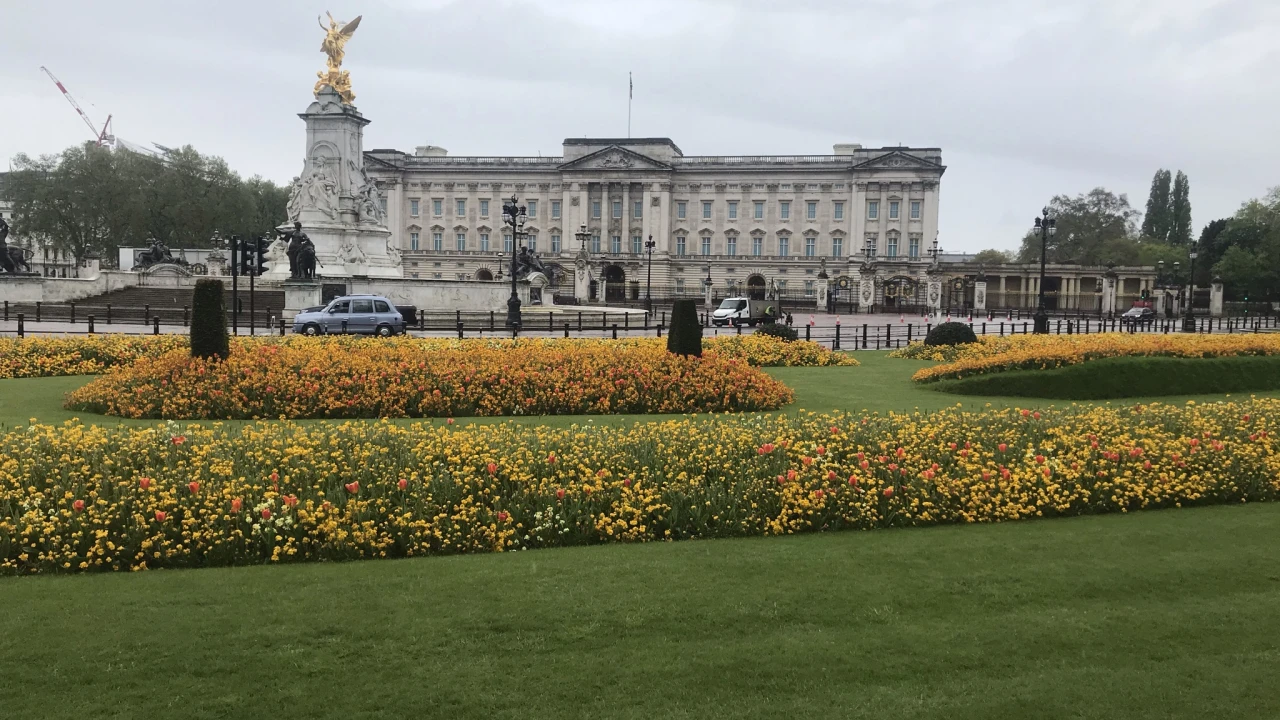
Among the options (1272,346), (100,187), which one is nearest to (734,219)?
(100,187)

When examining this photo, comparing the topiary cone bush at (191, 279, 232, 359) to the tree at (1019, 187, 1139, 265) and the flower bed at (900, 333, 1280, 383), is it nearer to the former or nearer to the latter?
the flower bed at (900, 333, 1280, 383)

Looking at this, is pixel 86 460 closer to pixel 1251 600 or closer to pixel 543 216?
pixel 1251 600

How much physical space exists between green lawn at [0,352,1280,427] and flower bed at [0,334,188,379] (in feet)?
3.37

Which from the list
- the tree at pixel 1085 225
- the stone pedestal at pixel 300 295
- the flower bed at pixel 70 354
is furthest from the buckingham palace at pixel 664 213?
the flower bed at pixel 70 354

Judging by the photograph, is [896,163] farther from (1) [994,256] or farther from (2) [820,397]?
(2) [820,397]

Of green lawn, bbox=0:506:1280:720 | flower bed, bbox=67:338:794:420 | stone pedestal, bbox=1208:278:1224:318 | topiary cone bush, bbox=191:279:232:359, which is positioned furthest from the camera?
stone pedestal, bbox=1208:278:1224:318

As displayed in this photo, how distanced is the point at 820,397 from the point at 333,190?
137 feet

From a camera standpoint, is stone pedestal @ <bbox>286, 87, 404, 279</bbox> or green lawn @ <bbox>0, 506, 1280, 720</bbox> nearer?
green lawn @ <bbox>0, 506, 1280, 720</bbox>

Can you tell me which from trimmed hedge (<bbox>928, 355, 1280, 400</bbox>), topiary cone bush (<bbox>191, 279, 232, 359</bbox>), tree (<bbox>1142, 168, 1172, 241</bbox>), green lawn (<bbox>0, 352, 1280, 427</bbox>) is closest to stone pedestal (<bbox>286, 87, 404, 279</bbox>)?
green lawn (<bbox>0, 352, 1280, 427</bbox>)

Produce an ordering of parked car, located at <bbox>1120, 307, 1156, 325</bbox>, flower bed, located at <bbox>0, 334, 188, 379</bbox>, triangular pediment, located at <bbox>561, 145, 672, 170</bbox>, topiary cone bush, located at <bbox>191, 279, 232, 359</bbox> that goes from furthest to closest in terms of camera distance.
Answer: triangular pediment, located at <bbox>561, 145, 672, 170</bbox> < parked car, located at <bbox>1120, 307, 1156, 325</bbox> < flower bed, located at <bbox>0, 334, 188, 379</bbox> < topiary cone bush, located at <bbox>191, 279, 232, 359</bbox>

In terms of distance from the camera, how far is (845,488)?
9.19m

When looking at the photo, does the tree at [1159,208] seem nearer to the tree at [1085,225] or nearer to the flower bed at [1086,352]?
the tree at [1085,225]

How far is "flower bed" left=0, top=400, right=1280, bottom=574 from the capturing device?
7.89 metres

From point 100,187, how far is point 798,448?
84.8m
